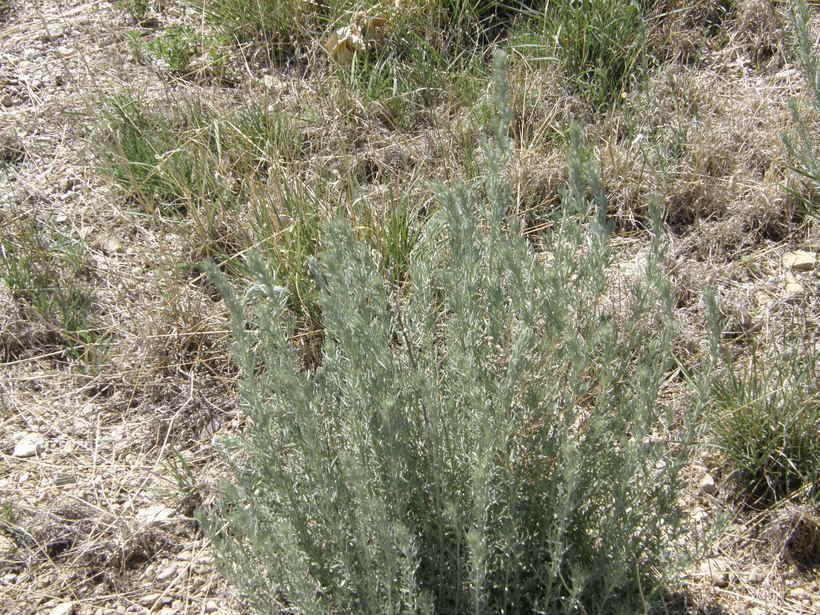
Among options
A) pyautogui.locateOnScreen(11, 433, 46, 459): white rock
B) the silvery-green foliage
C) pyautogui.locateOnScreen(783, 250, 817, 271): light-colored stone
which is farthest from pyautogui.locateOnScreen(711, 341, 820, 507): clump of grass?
pyautogui.locateOnScreen(11, 433, 46, 459): white rock

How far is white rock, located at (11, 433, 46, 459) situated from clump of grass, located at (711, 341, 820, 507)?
89.3 inches

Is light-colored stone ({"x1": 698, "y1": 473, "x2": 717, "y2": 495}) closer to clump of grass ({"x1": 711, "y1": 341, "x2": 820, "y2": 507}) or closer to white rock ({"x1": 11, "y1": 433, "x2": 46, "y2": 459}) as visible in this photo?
clump of grass ({"x1": 711, "y1": 341, "x2": 820, "y2": 507})

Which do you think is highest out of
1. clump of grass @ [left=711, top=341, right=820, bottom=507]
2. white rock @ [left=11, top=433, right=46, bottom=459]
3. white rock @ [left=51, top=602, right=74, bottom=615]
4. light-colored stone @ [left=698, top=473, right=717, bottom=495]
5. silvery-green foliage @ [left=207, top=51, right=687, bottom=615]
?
silvery-green foliage @ [left=207, top=51, right=687, bottom=615]

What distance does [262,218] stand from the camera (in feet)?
11.0

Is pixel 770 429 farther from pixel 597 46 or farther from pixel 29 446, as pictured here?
pixel 29 446

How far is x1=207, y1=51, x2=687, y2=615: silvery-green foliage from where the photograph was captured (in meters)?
1.79

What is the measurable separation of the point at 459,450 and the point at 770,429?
109 cm

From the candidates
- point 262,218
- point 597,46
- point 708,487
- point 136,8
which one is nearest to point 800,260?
point 708,487

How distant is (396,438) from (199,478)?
4.11 feet

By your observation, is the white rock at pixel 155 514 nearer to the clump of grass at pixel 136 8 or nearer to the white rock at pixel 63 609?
the white rock at pixel 63 609

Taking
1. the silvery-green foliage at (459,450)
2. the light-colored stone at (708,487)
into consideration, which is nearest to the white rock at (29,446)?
the silvery-green foliage at (459,450)

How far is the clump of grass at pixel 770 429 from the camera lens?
2.49 meters

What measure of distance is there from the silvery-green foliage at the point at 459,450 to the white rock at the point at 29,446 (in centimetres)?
122

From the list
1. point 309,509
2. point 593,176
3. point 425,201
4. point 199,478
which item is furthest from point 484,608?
point 425,201
